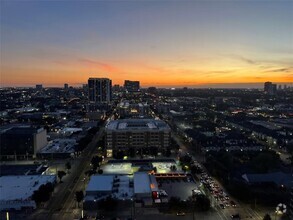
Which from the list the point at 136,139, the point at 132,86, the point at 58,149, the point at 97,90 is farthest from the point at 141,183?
the point at 132,86

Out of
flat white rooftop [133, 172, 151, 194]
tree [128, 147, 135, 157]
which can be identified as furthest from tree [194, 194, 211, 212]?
tree [128, 147, 135, 157]

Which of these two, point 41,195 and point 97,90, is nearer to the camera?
point 41,195

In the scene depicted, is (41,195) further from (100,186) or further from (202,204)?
(202,204)

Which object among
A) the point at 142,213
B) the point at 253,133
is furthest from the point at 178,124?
the point at 142,213

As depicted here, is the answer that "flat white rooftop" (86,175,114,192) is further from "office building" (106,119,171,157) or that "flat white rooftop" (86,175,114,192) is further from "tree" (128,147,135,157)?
"office building" (106,119,171,157)

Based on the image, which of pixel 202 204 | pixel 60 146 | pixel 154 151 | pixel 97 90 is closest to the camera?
pixel 202 204

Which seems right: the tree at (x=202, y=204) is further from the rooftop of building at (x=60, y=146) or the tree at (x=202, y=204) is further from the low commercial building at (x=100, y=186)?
the rooftop of building at (x=60, y=146)
